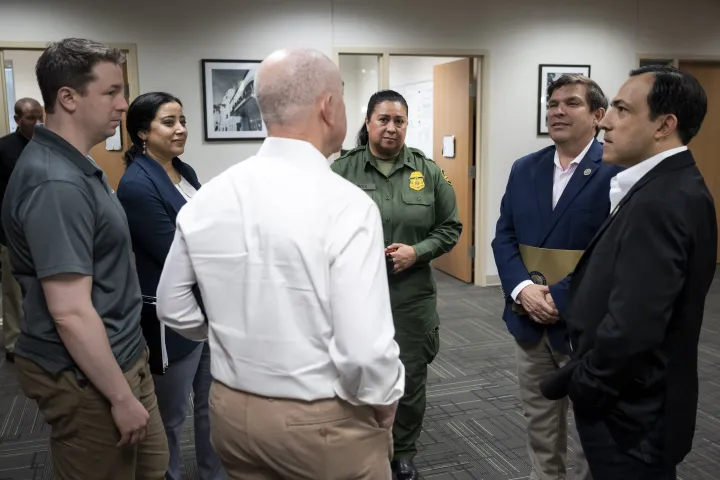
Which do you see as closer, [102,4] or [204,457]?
[204,457]

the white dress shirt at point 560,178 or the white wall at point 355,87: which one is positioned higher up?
the white wall at point 355,87

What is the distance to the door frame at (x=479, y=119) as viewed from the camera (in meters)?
5.40

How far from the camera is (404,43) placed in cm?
541

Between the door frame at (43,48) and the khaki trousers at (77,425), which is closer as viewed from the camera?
the khaki trousers at (77,425)

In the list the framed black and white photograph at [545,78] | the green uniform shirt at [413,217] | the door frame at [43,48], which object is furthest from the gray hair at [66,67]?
the framed black and white photograph at [545,78]

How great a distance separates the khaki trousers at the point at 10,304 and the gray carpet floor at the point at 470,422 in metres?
0.17

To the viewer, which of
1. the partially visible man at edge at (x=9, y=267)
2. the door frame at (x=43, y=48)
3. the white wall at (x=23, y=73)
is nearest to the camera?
the partially visible man at edge at (x=9, y=267)

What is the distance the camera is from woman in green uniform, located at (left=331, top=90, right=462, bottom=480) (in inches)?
96.0

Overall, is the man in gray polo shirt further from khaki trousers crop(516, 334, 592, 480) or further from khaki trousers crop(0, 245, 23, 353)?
khaki trousers crop(0, 245, 23, 353)

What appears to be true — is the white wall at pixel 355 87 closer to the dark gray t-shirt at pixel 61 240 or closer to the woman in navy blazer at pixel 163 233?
the woman in navy blazer at pixel 163 233

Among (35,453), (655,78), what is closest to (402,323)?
(655,78)

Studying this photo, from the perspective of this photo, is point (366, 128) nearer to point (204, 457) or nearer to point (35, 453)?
point (204, 457)

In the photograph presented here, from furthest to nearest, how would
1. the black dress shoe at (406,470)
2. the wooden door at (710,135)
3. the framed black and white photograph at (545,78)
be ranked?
the wooden door at (710,135), the framed black and white photograph at (545,78), the black dress shoe at (406,470)

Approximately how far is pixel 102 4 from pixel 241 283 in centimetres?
443
